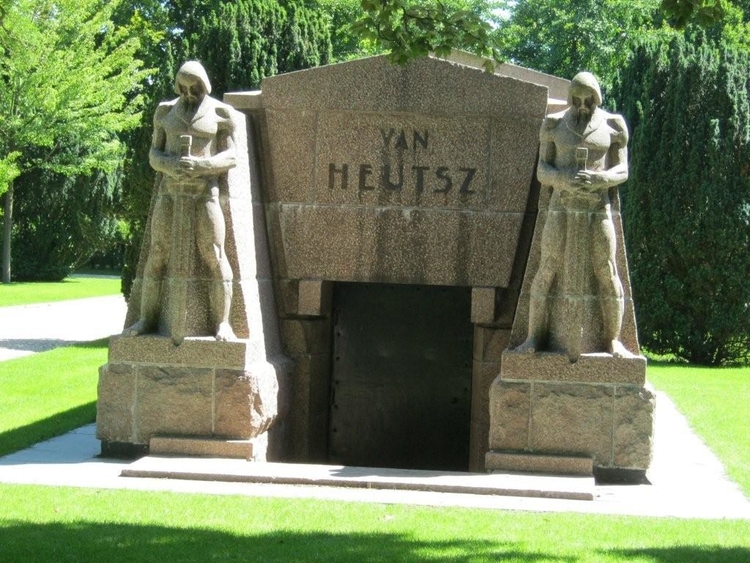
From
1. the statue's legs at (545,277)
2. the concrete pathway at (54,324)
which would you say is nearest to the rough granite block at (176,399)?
the statue's legs at (545,277)

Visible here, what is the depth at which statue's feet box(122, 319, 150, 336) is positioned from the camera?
30.1 feet

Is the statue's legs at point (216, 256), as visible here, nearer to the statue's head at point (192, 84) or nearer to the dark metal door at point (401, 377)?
the statue's head at point (192, 84)

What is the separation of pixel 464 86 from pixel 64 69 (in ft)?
88.1

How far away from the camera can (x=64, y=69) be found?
3488 cm

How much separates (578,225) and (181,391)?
298 cm

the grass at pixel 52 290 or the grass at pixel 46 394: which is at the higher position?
the grass at pixel 52 290

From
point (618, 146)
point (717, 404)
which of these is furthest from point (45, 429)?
point (717, 404)

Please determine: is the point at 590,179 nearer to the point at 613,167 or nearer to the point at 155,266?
the point at 613,167

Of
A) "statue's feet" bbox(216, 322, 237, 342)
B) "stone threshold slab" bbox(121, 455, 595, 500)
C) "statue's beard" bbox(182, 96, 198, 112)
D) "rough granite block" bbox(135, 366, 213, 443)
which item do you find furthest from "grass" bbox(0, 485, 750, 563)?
"statue's beard" bbox(182, 96, 198, 112)

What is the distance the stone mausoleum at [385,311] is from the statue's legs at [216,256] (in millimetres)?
115

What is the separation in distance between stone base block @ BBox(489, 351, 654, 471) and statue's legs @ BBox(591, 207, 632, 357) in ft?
0.60

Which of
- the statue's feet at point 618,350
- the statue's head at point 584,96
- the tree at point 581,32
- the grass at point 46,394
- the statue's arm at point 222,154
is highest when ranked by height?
the tree at point 581,32

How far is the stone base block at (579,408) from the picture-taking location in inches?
348

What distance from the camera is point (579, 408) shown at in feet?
29.1
